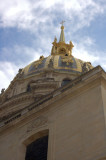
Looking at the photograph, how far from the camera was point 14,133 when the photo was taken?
14.5 meters

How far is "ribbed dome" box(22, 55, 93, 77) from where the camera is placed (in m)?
36.7

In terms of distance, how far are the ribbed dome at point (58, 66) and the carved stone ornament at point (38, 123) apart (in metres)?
22.5

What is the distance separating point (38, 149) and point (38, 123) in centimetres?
129

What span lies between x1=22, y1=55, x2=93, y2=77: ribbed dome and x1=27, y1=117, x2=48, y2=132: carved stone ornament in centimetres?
2252

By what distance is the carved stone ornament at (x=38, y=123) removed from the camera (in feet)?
44.0

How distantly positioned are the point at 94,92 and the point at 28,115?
4056mm

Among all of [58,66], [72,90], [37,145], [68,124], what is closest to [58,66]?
[58,66]

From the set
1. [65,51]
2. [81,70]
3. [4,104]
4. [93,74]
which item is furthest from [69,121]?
[65,51]

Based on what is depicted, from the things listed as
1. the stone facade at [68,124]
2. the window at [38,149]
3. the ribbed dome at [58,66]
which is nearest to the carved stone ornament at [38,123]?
the stone facade at [68,124]

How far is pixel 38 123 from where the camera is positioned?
535 inches

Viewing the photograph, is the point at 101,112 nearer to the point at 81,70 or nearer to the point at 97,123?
the point at 97,123

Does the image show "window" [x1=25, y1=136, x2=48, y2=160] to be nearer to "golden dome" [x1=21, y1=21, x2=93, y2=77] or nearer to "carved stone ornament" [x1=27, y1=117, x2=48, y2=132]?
"carved stone ornament" [x1=27, y1=117, x2=48, y2=132]

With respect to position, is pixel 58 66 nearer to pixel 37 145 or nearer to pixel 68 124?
pixel 37 145

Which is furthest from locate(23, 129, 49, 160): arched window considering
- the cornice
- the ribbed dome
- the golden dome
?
the ribbed dome
